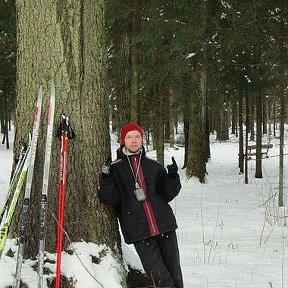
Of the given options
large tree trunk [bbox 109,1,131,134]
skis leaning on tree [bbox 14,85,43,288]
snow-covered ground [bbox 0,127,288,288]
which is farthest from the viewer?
large tree trunk [bbox 109,1,131,134]

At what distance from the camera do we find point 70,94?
12.2 feet

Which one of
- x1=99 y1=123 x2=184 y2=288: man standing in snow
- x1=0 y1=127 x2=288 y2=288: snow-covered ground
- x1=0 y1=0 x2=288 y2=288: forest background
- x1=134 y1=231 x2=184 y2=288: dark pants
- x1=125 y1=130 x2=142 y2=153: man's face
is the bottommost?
x1=0 y1=127 x2=288 y2=288: snow-covered ground

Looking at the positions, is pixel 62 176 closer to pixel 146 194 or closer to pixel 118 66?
pixel 146 194

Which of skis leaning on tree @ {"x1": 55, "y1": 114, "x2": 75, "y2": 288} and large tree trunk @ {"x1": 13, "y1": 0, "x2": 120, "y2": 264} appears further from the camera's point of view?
large tree trunk @ {"x1": 13, "y1": 0, "x2": 120, "y2": 264}

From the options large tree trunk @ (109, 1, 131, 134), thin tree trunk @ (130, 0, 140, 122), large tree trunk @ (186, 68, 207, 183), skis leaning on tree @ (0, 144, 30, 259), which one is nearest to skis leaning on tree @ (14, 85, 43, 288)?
skis leaning on tree @ (0, 144, 30, 259)

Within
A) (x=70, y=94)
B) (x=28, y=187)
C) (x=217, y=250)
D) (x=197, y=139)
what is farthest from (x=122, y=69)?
(x=28, y=187)

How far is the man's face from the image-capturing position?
3.95 metres

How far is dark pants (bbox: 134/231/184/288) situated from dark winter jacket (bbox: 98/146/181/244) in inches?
5.3

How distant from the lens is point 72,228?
375 cm

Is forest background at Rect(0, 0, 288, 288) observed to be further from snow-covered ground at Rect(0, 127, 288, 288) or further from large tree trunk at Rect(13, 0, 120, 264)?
snow-covered ground at Rect(0, 127, 288, 288)

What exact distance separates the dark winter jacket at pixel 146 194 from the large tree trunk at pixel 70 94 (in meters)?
0.17

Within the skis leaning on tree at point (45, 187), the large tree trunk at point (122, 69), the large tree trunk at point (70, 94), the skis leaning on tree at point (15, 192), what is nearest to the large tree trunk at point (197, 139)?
the large tree trunk at point (122, 69)

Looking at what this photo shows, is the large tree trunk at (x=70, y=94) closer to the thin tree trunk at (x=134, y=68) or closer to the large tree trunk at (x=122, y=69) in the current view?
the thin tree trunk at (x=134, y=68)

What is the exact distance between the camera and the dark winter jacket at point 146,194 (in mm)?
3824
